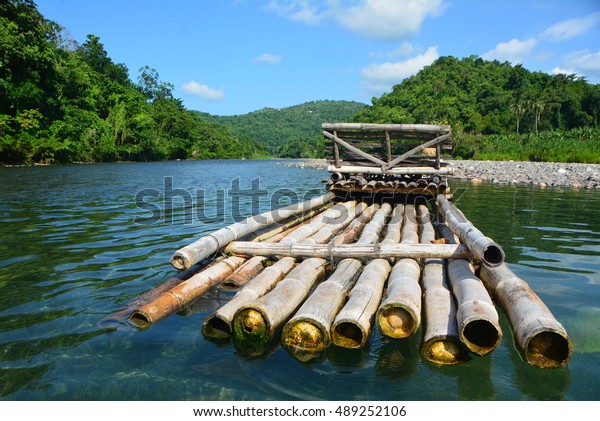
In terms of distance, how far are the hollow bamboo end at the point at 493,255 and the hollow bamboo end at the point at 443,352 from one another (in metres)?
1.45

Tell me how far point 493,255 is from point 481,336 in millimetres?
1395

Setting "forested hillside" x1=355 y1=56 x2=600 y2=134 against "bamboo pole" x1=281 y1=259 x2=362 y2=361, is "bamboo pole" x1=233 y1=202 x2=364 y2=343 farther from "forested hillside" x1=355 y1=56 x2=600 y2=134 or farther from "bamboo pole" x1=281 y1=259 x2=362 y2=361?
"forested hillside" x1=355 y1=56 x2=600 y2=134

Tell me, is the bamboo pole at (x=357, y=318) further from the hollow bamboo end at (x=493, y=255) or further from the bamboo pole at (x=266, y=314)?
the hollow bamboo end at (x=493, y=255)

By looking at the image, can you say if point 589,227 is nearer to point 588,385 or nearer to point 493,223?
point 493,223

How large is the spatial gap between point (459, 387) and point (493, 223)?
8.29m

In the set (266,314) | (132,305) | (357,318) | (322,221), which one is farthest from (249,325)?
(322,221)

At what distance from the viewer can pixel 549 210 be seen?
12820 mm

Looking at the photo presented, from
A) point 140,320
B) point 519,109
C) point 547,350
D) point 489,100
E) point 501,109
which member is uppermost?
point 489,100

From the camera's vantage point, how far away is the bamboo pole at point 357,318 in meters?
3.67

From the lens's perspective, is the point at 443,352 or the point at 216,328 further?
the point at 216,328

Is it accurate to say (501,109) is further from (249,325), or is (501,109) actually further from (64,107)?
(249,325)

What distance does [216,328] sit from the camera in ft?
13.7

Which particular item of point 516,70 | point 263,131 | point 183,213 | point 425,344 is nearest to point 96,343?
point 425,344
